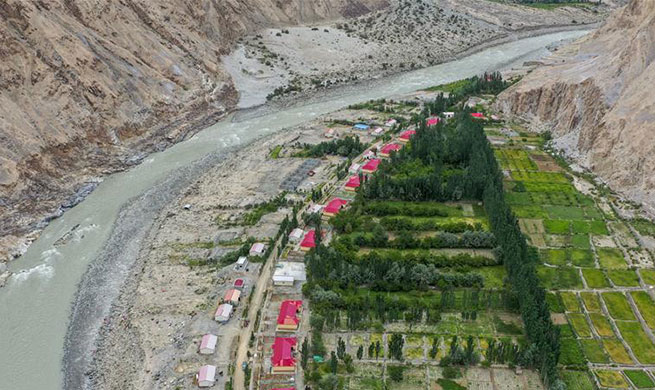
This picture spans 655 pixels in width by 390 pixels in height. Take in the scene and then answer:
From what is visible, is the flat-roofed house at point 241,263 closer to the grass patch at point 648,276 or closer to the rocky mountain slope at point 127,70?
the rocky mountain slope at point 127,70

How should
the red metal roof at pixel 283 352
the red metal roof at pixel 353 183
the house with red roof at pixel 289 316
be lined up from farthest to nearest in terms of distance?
the red metal roof at pixel 353 183 < the house with red roof at pixel 289 316 < the red metal roof at pixel 283 352

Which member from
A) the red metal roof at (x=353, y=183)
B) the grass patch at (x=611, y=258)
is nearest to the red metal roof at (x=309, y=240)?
the red metal roof at (x=353, y=183)

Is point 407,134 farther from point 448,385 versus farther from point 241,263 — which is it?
point 448,385

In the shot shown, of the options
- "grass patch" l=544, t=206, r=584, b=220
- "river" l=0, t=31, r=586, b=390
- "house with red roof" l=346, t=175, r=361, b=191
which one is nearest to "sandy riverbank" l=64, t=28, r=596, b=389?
"river" l=0, t=31, r=586, b=390

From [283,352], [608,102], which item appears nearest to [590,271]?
[283,352]

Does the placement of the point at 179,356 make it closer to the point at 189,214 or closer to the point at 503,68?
the point at 189,214

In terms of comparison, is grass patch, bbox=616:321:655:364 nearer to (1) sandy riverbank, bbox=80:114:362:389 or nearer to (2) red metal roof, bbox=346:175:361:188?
(1) sandy riverbank, bbox=80:114:362:389

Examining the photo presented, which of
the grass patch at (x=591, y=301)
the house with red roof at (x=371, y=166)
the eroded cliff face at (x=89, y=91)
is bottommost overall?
the grass patch at (x=591, y=301)
